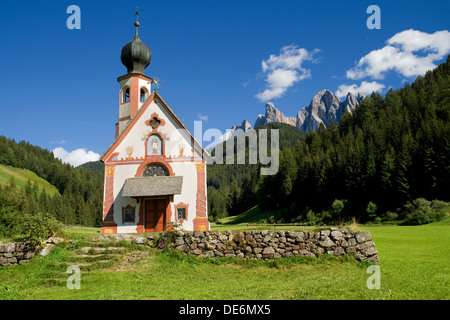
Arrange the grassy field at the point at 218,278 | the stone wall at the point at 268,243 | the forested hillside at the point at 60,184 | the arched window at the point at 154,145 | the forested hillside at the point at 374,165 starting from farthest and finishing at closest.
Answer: the forested hillside at the point at 60,184
the forested hillside at the point at 374,165
the arched window at the point at 154,145
the stone wall at the point at 268,243
the grassy field at the point at 218,278

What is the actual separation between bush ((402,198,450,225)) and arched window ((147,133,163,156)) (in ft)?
112

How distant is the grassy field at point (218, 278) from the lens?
1024 cm

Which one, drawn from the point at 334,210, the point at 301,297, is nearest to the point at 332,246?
the point at 301,297

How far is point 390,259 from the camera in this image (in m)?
16.2

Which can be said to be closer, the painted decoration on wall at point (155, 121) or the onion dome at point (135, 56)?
the painted decoration on wall at point (155, 121)

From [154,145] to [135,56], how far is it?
11601 mm

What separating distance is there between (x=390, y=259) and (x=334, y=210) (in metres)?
49.5

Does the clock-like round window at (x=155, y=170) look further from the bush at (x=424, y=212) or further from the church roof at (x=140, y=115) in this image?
the bush at (x=424, y=212)

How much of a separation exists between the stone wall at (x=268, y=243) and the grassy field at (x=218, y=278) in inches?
19.0

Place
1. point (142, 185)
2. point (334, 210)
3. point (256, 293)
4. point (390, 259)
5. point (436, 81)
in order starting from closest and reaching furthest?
point (256, 293) < point (390, 259) < point (142, 185) < point (334, 210) < point (436, 81)

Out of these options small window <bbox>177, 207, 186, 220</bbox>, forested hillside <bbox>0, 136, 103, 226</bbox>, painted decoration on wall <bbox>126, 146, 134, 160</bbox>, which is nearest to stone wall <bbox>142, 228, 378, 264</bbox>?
small window <bbox>177, 207, 186, 220</bbox>

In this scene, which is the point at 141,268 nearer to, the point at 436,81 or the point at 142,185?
the point at 142,185

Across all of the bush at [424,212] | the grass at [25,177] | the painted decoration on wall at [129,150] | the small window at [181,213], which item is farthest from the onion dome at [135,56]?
the grass at [25,177]

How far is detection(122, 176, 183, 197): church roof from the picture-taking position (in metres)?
24.5
